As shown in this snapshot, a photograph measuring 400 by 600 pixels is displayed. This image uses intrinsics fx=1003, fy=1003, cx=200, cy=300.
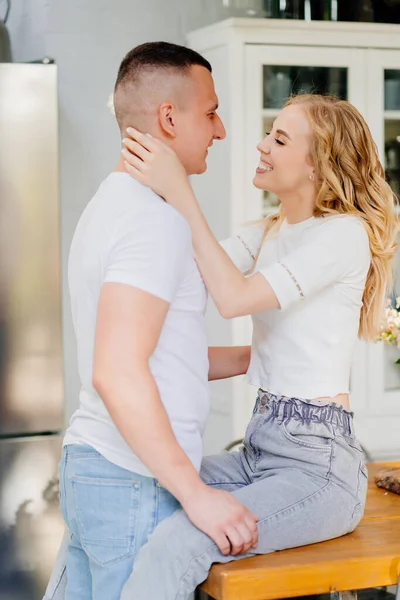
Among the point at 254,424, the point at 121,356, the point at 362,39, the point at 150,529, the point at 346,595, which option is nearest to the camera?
the point at 121,356

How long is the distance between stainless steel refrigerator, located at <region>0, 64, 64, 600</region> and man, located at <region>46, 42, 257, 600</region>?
151cm

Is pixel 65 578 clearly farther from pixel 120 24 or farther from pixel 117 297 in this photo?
pixel 120 24

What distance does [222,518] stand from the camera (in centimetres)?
153

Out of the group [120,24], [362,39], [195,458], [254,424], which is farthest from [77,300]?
[120,24]

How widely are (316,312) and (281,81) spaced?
77.1 inches

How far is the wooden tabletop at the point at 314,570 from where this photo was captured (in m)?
1.55

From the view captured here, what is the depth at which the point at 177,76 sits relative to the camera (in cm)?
163

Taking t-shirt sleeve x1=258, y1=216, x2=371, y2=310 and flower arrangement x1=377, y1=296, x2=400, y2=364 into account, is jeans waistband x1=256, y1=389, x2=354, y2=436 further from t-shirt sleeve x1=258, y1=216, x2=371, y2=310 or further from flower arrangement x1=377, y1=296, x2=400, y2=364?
flower arrangement x1=377, y1=296, x2=400, y2=364

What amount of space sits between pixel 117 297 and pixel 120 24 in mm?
2740

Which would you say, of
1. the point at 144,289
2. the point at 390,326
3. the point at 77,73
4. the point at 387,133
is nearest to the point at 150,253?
the point at 144,289

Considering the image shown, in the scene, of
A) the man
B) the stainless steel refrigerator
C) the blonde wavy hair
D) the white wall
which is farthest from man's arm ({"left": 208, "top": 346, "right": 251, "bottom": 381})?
the white wall

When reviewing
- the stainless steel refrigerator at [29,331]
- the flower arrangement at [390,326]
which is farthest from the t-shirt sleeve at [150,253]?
the stainless steel refrigerator at [29,331]

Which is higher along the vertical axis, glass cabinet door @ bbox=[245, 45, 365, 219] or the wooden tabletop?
glass cabinet door @ bbox=[245, 45, 365, 219]

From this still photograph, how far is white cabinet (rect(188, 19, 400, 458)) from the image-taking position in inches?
139
